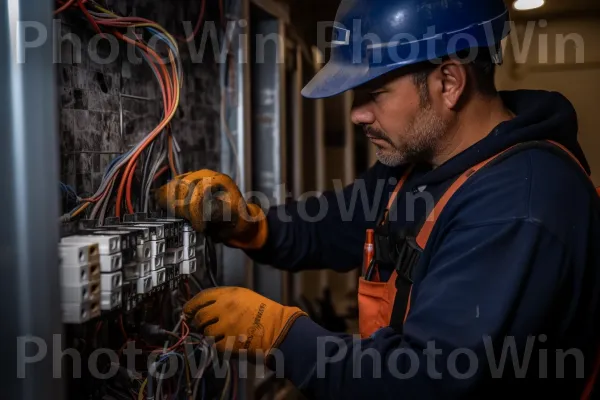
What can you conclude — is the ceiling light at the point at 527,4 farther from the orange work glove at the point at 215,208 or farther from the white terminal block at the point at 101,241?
the white terminal block at the point at 101,241

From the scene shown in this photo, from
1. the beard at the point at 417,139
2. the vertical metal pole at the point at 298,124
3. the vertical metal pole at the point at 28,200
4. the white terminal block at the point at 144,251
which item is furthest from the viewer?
the vertical metal pole at the point at 298,124

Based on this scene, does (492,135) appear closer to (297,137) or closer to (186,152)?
(186,152)

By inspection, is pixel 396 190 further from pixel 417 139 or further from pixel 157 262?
pixel 157 262

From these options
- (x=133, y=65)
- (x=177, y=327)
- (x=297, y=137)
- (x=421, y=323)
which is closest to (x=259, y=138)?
(x=297, y=137)

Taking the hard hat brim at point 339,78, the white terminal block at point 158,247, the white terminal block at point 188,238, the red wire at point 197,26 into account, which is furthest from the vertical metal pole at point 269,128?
the white terminal block at point 158,247

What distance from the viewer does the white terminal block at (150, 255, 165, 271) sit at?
929mm

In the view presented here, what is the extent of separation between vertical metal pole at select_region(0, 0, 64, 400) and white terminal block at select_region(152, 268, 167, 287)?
0.23 m

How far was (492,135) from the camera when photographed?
41.8 inches

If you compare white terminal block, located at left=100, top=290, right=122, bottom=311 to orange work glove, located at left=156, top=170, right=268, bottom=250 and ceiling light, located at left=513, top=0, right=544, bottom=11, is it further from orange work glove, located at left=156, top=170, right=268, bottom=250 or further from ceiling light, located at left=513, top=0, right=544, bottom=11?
ceiling light, located at left=513, top=0, right=544, bottom=11

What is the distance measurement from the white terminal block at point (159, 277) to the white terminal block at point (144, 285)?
0.01 metres

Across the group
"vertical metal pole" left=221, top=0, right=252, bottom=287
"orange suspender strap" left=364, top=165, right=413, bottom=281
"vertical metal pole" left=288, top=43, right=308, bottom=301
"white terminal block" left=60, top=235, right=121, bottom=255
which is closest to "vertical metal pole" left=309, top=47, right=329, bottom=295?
"vertical metal pole" left=288, top=43, right=308, bottom=301

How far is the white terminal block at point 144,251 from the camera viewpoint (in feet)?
2.92

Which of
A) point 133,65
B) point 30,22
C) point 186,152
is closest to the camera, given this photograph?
point 30,22

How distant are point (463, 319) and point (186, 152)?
31.0 inches
